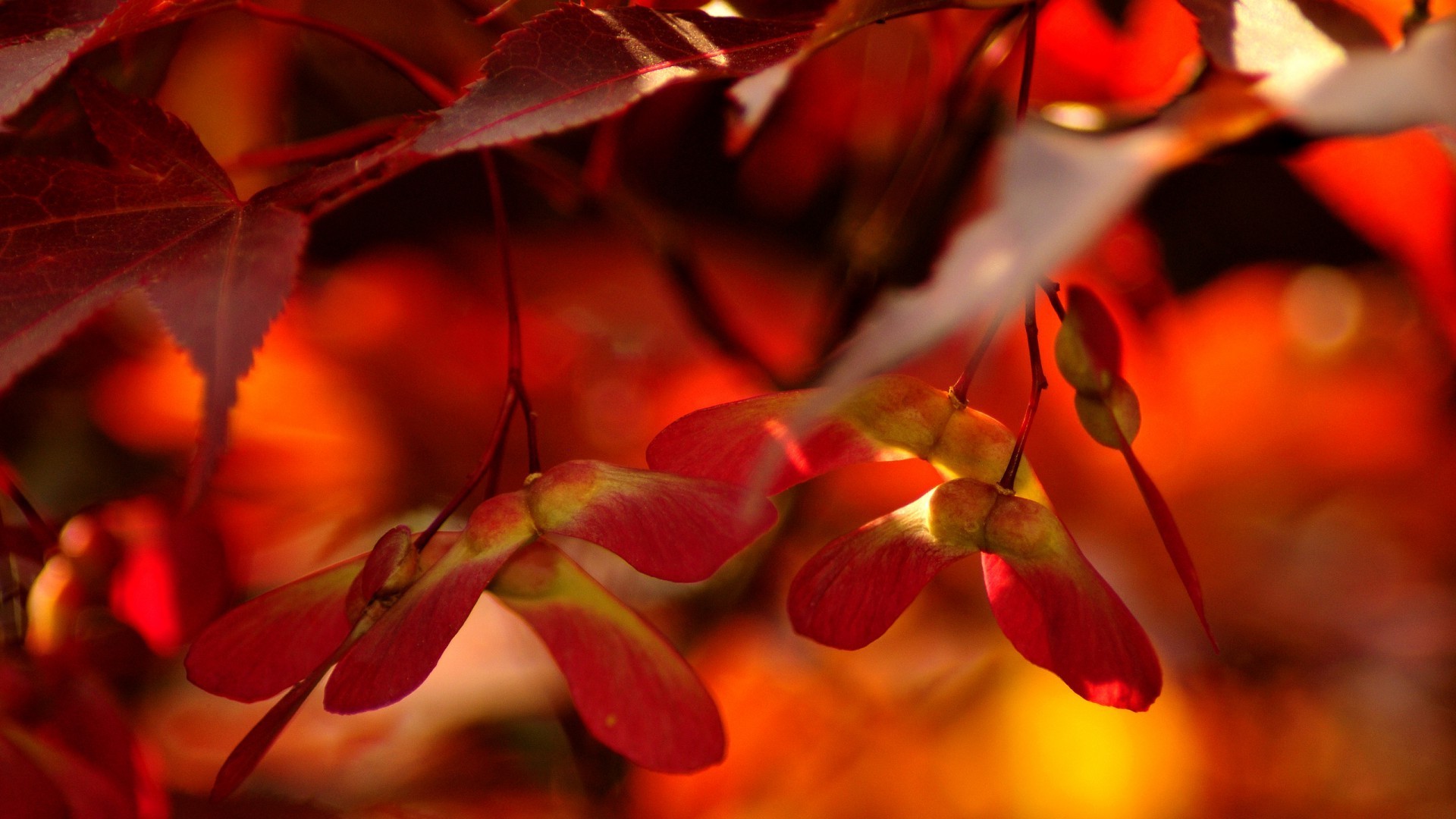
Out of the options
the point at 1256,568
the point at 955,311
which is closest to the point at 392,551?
the point at 955,311

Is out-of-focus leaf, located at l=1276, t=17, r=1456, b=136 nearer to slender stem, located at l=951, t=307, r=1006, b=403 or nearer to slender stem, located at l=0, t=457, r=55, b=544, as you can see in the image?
slender stem, located at l=951, t=307, r=1006, b=403

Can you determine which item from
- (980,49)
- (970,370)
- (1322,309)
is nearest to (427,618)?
(970,370)

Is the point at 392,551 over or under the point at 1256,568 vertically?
over

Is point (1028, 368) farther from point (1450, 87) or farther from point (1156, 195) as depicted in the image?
point (1450, 87)

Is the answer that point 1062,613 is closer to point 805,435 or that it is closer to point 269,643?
point 805,435

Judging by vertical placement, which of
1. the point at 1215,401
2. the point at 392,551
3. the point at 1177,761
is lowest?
the point at 1177,761

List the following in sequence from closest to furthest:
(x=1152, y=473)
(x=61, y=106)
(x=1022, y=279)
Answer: (x=1022, y=279), (x=61, y=106), (x=1152, y=473)

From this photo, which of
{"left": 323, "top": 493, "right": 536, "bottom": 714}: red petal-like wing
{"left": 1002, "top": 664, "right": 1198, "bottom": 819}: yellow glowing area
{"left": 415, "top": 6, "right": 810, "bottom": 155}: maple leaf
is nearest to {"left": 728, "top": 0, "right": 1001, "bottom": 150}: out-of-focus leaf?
{"left": 415, "top": 6, "right": 810, "bottom": 155}: maple leaf

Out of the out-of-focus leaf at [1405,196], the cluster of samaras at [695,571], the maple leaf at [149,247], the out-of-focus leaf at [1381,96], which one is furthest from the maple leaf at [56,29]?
the out-of-focus leaf at [1405,196]
